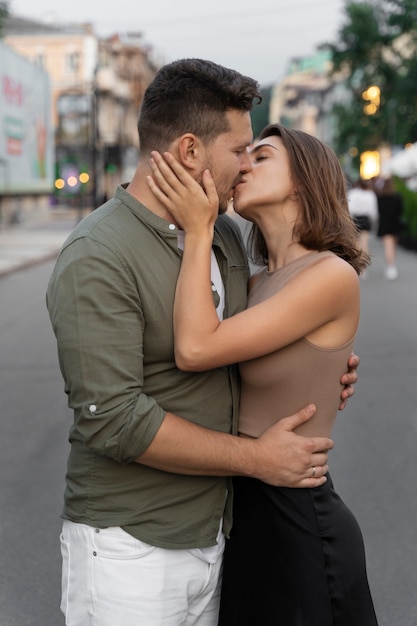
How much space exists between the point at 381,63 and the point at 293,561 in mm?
63057

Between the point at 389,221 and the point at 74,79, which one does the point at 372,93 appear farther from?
the point at 74,79

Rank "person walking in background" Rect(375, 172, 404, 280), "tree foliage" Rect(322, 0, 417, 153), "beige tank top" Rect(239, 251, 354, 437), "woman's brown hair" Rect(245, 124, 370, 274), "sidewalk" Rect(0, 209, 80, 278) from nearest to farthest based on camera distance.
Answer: "beige tank top" Rect(239, 251, 354, 437) → "woman's brown hair" Rect(245, 124, 370, 274) → "person walking in background" Rect(375, 172, 404, 280) → "sidewalk" Rect(0, 209, 80, 278) → "tree foliage" Rect(322, 0, 417, 153)

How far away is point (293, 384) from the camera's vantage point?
2.35m

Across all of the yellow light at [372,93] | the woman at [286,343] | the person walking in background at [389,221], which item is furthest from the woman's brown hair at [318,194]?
the yellow light at [372,93]

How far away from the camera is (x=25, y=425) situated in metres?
7.66

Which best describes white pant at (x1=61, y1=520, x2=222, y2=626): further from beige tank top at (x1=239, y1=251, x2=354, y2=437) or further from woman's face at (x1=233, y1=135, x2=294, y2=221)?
woman's face at (x1=233, y1=135, x2=294, y2=221)

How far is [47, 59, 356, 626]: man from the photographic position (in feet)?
6.89

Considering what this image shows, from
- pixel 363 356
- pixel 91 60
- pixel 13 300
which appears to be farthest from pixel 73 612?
pixel 91 60

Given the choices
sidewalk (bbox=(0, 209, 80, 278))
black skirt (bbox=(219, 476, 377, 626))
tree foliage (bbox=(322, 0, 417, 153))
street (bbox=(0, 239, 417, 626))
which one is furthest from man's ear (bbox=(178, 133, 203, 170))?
tree foliage (bbox=(322, 0, 417, 153))

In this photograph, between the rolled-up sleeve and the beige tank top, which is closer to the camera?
the rolled-up sleeve

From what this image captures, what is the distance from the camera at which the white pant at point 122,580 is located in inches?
88.9

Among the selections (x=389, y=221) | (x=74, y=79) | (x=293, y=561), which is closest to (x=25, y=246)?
(x=389, y=221)

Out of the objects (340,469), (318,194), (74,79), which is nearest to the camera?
(318,194)

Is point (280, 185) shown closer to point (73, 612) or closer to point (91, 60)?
point (73, 612)
